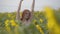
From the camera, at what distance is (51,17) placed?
320 millimetres

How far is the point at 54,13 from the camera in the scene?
0.32 metres

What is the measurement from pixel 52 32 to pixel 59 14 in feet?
0.10

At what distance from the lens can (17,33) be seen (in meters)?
0.35

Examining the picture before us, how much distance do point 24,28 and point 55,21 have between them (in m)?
0.06

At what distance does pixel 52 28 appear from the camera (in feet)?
1.10

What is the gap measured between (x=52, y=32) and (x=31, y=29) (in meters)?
0.05

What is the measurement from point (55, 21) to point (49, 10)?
0.9 inches

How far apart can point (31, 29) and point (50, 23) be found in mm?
53

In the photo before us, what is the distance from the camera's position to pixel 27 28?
37cm

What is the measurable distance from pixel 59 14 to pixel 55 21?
0.04 ft

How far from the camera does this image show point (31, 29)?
37 centimetres

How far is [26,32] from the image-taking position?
361 mm

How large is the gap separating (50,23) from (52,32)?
0.06 feet

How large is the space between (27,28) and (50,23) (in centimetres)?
5
